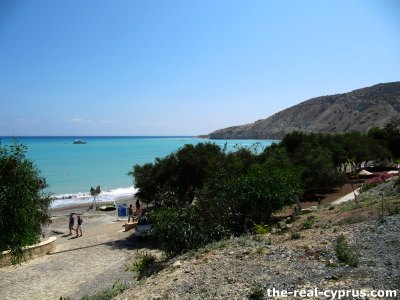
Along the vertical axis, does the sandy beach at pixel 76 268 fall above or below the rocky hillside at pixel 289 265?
below

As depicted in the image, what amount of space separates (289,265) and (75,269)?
10.3m

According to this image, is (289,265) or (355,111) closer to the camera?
(289,265)

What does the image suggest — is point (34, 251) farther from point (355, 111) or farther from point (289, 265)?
point (355, 111)

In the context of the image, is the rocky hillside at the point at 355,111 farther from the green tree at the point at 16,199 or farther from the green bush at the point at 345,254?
the green tree at the point at 16,199

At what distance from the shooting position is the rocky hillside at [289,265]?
7398 millimetres

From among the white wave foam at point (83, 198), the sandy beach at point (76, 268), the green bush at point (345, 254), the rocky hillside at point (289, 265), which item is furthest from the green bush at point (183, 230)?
the white wave foam at point (83, 198)

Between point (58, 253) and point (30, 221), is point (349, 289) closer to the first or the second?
point (30, 221)

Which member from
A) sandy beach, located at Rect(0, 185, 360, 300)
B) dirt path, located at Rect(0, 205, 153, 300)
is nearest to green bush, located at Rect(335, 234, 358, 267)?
sandy beach, located at Rect(0, 185, 360, 300)

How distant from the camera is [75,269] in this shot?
51.0 ft

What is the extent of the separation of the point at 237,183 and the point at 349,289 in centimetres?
971

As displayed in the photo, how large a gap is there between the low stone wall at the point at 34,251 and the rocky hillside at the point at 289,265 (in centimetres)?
934

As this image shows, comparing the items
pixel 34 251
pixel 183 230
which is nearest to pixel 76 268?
pixel 34 251

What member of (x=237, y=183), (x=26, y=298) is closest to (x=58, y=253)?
(x=26, y=298)

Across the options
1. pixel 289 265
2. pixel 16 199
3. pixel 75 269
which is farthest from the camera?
pixel 75 269
